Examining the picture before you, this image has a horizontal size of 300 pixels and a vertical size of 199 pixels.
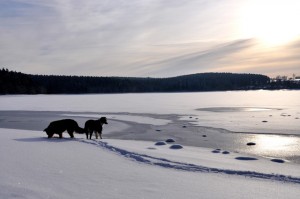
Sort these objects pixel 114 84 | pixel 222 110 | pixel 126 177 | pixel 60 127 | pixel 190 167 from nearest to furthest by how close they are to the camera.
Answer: pixel 126 177 < pixel 190 167 < pixel 60 127 < pixel 222 110 < pixel 114 84

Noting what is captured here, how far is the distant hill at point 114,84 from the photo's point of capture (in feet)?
324

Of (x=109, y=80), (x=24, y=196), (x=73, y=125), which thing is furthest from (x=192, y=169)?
(x=109, y=80)

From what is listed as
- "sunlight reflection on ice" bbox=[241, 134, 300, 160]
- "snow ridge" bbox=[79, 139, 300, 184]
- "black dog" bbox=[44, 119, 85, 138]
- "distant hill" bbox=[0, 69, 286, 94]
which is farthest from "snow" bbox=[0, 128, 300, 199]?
"distant hill" bbox=[0, 69, 286, 94]

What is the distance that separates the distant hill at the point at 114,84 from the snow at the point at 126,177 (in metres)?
94.4

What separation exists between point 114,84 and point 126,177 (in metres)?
136

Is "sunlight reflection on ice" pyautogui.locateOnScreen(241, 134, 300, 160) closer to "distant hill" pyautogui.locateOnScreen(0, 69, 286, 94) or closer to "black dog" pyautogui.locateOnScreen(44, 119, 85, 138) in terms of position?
"black dog" pyautogui.locateOnScreen(44, 119, 85, 138)

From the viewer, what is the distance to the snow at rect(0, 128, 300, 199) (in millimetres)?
4848

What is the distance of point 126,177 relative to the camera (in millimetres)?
5785

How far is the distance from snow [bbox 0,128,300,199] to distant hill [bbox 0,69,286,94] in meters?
94.4

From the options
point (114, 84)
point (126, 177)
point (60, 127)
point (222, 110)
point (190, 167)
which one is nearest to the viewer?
point (126, 177)

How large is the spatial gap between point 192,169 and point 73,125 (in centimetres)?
681

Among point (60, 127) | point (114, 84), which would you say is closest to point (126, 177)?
point (60, 127)

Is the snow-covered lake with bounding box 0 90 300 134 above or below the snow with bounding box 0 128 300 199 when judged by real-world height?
below

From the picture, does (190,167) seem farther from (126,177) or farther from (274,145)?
(274,145)
